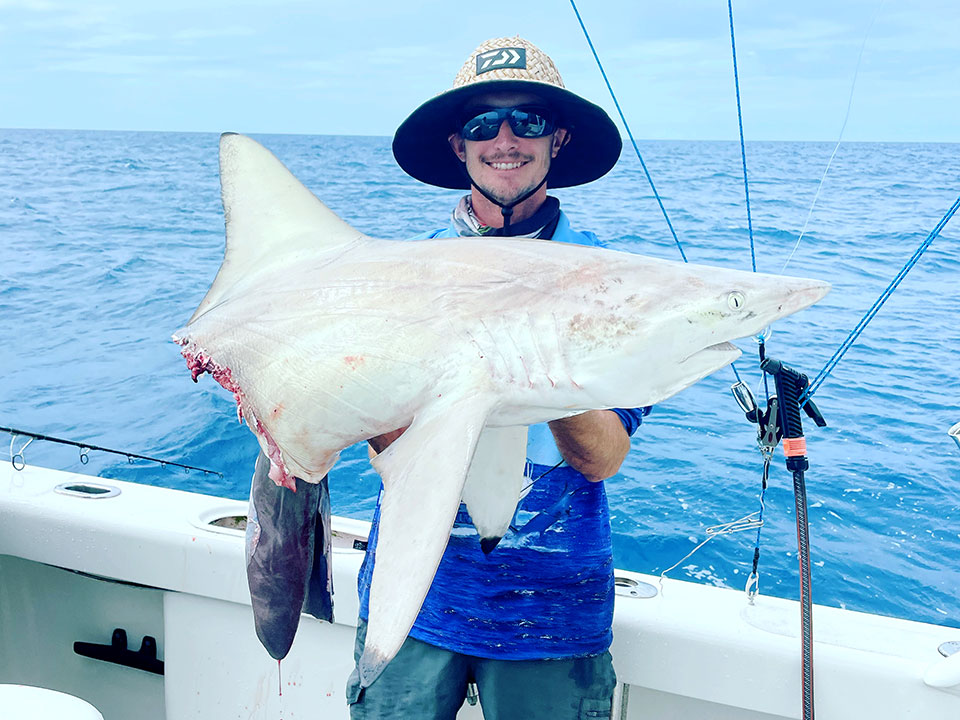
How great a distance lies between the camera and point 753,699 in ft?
7.31

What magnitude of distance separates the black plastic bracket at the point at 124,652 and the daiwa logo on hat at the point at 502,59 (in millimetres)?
2422

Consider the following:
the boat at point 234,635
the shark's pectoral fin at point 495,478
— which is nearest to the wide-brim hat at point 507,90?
the shark's pectoral fin at point 495,478

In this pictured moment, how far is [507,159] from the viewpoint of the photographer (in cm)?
207

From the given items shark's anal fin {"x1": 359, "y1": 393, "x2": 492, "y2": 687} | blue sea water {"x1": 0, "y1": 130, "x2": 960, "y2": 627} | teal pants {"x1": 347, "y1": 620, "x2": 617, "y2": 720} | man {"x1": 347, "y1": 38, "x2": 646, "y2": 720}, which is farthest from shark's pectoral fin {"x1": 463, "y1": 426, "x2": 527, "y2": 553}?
blue sea water {"x1": 0, "y1": 130, "x2": 960, "y2": 627}

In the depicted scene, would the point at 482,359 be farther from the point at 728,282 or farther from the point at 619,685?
the point at 619,685

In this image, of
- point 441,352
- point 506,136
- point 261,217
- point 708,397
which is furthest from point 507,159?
point 708,397

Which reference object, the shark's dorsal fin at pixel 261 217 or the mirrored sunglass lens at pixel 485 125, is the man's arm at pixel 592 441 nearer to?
the shark's dorsal fin at pixel 261 217

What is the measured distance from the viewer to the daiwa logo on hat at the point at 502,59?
81.6 inches

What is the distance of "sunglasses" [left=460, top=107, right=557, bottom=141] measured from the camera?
6.74 ft

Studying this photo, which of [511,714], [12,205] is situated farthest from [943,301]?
[12,205]

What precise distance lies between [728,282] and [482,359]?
41cm

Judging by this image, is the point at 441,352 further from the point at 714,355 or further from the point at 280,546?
the point at 280,546

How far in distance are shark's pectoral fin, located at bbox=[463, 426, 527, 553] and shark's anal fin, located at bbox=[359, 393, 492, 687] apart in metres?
0.19

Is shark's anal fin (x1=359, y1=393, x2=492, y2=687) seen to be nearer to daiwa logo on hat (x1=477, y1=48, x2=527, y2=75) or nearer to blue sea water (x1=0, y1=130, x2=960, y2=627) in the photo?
daiwa logo on hat (x1=477, y1=48, x2=527, y2=75)
